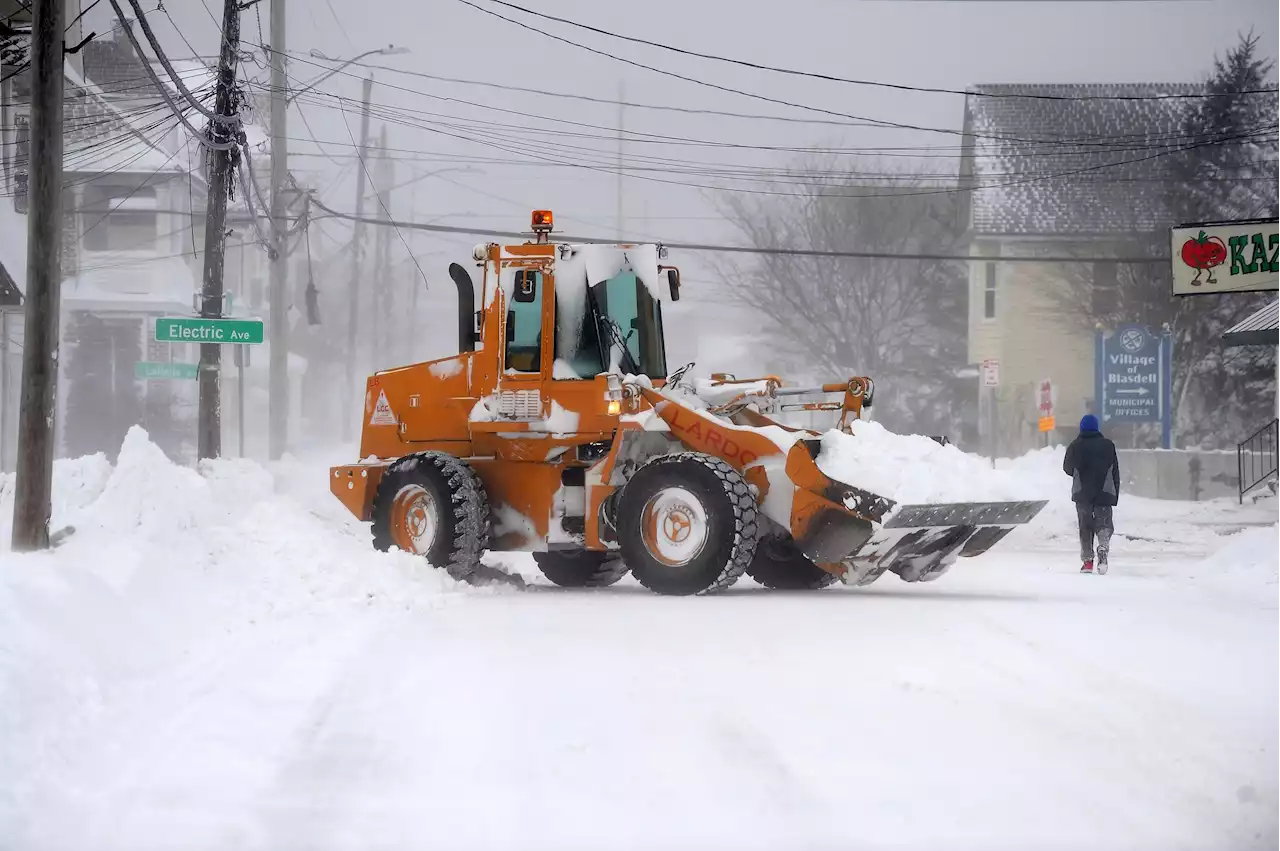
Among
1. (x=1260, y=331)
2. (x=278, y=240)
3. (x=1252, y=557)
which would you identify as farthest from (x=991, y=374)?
(x=278, y=240)

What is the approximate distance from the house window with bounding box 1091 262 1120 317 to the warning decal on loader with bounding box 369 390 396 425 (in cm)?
3512

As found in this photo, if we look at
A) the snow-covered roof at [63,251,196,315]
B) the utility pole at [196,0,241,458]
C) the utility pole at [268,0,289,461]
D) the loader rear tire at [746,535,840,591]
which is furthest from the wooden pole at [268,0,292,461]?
the loader rear tire at [746,535,840,591]

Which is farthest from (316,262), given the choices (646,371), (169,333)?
(646,371)

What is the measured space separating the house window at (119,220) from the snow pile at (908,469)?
39013mm

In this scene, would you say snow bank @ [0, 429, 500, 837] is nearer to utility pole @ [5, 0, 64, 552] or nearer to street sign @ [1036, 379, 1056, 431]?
utility pole @ [5, 0, 64, 552]

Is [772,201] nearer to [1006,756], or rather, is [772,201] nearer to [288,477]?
[288,477]

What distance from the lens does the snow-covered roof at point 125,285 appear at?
157 feet

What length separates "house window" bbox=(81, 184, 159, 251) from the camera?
4891 cm

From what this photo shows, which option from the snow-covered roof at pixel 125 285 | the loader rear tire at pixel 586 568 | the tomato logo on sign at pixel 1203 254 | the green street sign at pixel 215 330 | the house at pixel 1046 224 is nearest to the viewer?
the loader rear tire at pixel 586 568

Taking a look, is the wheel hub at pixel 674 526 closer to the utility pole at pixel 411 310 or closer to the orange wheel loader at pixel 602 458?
the orange wheel loader at pixel 602 458

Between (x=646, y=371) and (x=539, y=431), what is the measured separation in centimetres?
121

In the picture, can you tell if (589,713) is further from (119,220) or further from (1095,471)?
(119,220)

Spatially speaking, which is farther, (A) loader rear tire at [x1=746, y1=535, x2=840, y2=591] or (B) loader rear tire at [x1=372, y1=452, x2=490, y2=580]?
(B) loader rear tire at [x1=372, y1=452, x2=490, y2=580]

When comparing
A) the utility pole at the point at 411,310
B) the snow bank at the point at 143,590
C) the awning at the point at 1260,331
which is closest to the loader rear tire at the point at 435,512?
the snow bank at the point at 143,590
